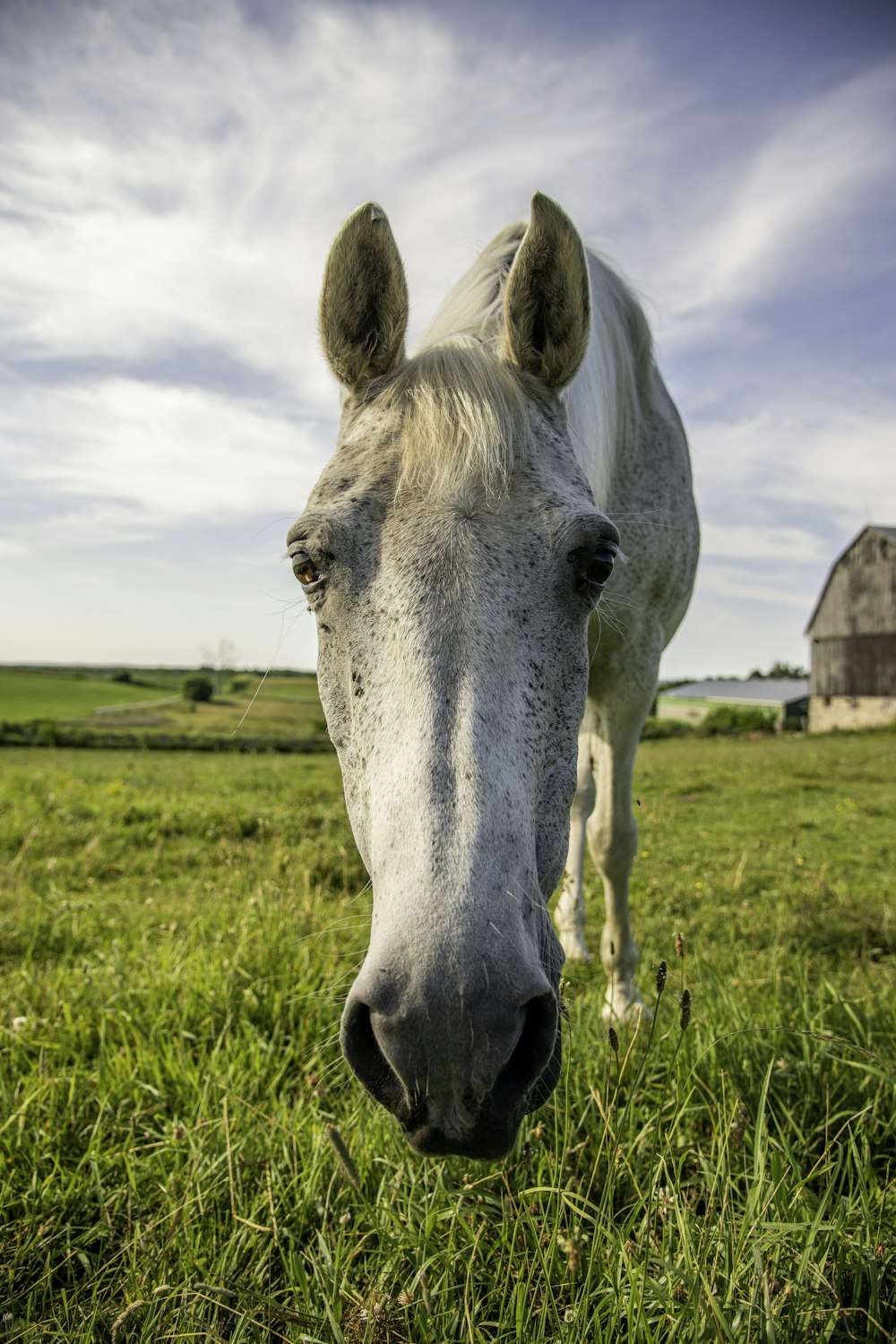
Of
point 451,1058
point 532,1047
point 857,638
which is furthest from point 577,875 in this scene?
point 857,638

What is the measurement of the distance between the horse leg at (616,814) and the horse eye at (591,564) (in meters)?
1.74

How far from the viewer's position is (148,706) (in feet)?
161

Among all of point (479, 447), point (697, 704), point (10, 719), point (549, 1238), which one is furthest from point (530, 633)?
point (697, 704)

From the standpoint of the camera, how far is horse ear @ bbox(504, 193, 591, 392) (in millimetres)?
2223

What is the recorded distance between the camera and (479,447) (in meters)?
1.98

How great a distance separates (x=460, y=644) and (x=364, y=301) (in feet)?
4.11

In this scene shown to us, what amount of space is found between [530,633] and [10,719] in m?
38.6

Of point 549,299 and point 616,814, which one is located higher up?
point 549,299

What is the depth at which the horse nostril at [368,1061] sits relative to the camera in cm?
148

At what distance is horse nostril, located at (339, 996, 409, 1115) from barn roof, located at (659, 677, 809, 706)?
49.0 meters

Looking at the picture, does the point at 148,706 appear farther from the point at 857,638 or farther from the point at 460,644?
the point at 460,644

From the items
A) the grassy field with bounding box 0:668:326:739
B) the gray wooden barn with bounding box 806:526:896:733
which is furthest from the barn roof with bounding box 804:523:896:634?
the grassy field with bounding box 0:668:326:739

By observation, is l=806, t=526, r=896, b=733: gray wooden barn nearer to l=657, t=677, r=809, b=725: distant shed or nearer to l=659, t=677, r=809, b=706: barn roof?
l=657, t=677, r=809, b=725: distant shed

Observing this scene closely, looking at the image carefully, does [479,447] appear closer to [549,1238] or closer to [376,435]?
[376,435]
